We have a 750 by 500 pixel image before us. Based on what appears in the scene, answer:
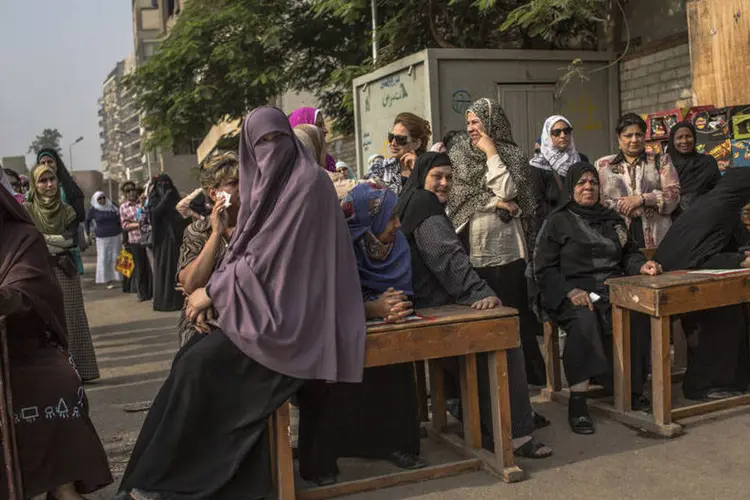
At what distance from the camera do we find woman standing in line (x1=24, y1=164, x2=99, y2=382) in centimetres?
570

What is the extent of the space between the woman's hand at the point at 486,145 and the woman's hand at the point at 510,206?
0.29 m

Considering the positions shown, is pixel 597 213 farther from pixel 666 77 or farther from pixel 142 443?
pixel 666 77

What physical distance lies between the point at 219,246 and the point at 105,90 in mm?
123534

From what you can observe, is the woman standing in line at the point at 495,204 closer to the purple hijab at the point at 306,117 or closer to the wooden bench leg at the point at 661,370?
the wooden bench leg at the point at 661,370

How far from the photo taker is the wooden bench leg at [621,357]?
4.15 m

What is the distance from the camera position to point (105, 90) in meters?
118

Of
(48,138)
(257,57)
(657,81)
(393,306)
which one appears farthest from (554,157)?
(48,138)

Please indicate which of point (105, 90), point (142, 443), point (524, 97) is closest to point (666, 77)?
point (524, 97)

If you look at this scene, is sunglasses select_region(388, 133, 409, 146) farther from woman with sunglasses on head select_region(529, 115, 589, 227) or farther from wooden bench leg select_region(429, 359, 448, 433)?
wooden bench leg select_region(429, 359, 448, 433)

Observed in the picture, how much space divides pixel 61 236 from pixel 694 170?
4.64 m

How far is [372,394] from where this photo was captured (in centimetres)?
372

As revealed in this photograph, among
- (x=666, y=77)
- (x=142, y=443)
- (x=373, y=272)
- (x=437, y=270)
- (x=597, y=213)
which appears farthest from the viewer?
(x=666, y=77)

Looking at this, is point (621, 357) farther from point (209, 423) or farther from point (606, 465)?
point (209, 423)

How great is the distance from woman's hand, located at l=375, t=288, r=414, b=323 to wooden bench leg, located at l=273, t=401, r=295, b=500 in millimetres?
570
